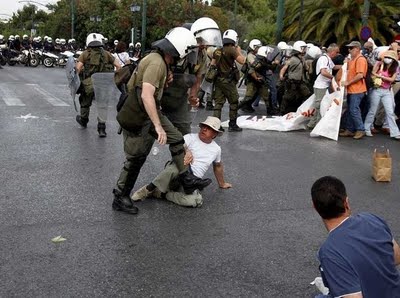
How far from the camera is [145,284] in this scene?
3949 millimetres

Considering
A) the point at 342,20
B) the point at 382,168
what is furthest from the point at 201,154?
the point at 342,20

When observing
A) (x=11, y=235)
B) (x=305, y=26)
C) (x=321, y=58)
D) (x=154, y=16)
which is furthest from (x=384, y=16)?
(x=154, y=16)

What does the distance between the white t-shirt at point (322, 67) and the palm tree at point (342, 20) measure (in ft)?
42.0

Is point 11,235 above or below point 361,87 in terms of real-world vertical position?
below

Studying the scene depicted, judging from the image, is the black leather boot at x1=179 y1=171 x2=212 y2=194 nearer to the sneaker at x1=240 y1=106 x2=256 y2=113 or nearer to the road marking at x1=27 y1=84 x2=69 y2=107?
the sneaker at x1=240 y1=106 x2=256 y2=113

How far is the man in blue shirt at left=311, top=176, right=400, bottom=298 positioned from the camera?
95.4 inches

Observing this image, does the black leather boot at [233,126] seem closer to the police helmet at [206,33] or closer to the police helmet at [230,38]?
the police helmet at [230,38]

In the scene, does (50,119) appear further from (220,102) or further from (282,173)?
(282,173)

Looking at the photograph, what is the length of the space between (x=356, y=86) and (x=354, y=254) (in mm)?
7764

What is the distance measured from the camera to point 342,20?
896 inches

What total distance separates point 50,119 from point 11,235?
6706 mm

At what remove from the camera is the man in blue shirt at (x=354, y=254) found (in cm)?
242

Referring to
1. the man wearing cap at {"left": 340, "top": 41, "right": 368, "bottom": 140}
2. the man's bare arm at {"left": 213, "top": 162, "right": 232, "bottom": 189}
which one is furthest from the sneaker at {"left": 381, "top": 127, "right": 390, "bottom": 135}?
the man's bare arm at {"left": 213, "top": 162, "right": 232, "bottom": 189}

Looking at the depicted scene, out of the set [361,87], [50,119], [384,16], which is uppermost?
[384,16]
